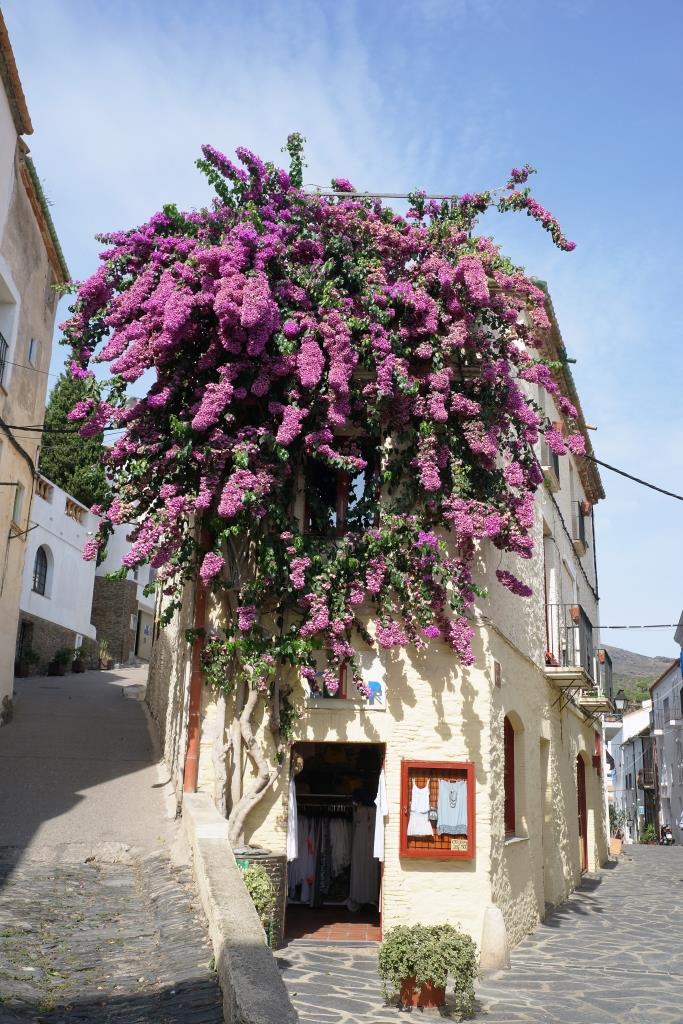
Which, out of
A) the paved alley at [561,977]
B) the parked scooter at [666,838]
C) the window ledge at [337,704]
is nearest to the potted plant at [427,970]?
the paved alley at [561,977]

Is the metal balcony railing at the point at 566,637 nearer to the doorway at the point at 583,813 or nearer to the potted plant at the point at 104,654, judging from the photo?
the doorway at the point at 583,813

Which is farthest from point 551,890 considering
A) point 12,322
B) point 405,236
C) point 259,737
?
point 12,322

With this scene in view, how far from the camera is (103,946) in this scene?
8078 millimetres

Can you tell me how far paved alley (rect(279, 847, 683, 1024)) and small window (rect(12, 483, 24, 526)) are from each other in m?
9.44

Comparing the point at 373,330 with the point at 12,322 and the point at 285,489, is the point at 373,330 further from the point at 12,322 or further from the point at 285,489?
the point at 12,322

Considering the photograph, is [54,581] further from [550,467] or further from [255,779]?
[255,779]

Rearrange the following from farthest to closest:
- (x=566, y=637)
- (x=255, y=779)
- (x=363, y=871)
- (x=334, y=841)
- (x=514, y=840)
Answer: (x=566, y=637) → (x=334, y=841) → (x=363, y=871) → (x=514, y=840) → (x=255, y=779)

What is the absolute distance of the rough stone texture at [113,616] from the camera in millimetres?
36281

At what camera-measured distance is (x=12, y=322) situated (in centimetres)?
1633

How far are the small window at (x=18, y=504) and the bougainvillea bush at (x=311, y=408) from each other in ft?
18.8

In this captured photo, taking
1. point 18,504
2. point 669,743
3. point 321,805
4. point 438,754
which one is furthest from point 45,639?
point 669,743

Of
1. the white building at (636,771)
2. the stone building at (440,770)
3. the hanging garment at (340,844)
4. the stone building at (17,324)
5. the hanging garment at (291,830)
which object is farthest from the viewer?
the white building at (636,771)

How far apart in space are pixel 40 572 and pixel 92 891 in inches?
844

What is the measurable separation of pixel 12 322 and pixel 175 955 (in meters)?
12.0
